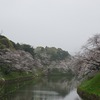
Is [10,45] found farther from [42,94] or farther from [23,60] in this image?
[42,94]

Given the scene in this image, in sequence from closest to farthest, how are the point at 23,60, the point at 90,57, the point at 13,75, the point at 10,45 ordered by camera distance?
the point at 90,57, the point at 13,75, the point at 23,60, the point at 10,45

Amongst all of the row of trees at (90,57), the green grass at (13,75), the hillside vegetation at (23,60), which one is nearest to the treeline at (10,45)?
the hillside vegetation at (23,60)

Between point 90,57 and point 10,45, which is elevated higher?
point 10,45

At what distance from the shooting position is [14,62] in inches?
2955

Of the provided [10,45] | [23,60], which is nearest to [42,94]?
[23,60]

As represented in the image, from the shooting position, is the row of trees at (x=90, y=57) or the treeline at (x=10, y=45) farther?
the treeline at (x=10, y=45)

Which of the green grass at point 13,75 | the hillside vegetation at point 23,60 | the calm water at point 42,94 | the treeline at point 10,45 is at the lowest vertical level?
the calm water at point 42,94

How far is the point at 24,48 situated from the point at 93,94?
88.6 meters

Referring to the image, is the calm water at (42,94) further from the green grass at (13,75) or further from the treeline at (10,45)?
the treeline at (10,45)

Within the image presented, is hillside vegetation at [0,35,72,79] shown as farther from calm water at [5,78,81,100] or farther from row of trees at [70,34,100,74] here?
row of trees at [70,34,100,74]

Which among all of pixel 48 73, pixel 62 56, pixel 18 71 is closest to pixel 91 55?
pixel 18 71

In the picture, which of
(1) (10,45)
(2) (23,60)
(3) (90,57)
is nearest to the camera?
(3) (90,57)

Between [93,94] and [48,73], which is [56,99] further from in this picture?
[48,73]

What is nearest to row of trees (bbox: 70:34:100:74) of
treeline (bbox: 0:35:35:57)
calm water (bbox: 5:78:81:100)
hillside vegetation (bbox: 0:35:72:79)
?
calm water (bbox: 5:78:81:100)
